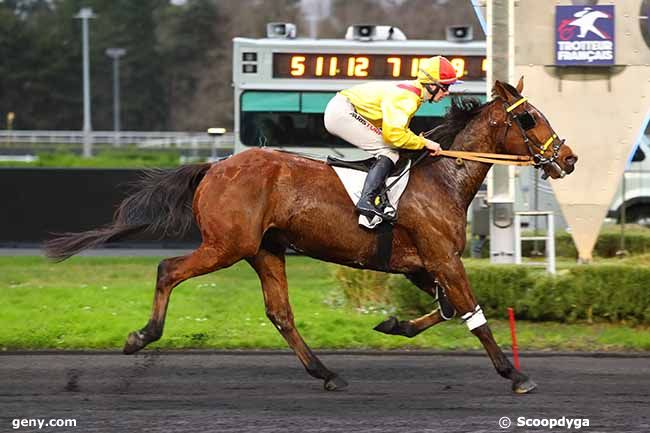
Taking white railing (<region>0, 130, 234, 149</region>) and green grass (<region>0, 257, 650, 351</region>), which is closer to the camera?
green grass (<region>0, 257, 650, 351</region>)

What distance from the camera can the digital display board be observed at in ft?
55.3

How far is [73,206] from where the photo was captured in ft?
55.0

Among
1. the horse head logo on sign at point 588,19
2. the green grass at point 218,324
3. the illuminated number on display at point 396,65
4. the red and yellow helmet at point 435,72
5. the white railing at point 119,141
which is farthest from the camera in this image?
the white railing at point 119,141

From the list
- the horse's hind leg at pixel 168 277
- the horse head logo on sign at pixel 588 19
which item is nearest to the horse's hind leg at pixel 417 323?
the horse's hind leg at pixel 168 277

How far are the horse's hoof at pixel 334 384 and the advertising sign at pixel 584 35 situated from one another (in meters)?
4.71

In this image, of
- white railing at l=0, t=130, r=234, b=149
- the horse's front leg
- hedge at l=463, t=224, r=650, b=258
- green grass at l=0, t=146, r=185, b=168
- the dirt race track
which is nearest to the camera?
the dirt race track

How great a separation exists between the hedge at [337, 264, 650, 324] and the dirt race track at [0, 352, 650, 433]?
41.3 inches

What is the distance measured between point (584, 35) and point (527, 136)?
335 cm

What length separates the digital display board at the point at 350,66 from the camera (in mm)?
16844

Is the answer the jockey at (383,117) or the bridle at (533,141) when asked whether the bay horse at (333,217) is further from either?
the jockey at (383,117)

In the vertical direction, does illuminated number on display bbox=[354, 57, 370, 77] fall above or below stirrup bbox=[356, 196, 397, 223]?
above

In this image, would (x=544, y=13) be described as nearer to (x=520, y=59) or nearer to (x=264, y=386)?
(x=520, y=59)

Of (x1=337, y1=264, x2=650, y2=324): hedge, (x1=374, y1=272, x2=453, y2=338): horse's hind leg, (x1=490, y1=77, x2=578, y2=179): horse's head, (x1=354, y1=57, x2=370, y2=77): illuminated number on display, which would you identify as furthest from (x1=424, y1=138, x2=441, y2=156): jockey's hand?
(x1=354, y1=57, x2=370, y2=77): illuminated number on display

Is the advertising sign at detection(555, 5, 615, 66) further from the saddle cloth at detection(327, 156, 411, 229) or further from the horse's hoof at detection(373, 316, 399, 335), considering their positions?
the horse's hoof at detection(373, 316, 399, 335)
